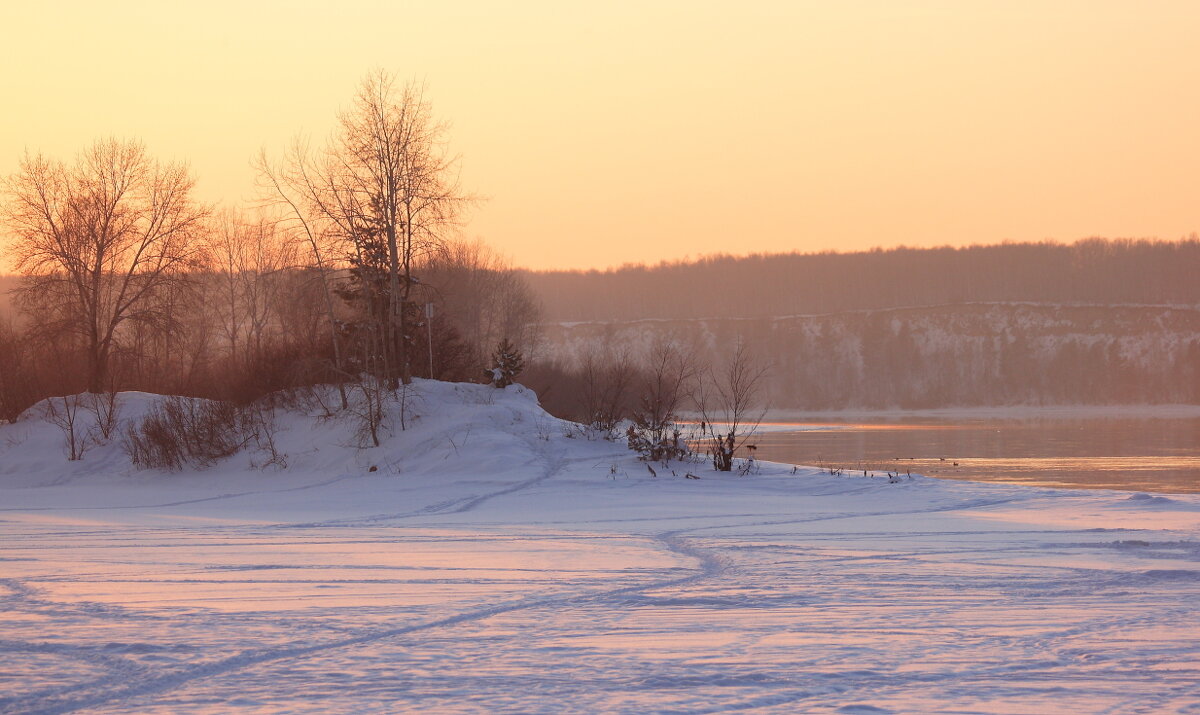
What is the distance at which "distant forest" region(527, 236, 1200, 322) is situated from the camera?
156 meters

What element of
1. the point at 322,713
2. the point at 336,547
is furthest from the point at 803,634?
the point at 336,547

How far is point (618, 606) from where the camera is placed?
31.4ft

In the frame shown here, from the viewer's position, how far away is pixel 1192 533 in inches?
534

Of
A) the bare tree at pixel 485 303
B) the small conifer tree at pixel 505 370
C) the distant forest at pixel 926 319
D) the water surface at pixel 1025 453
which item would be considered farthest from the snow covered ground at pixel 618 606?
the distant forest at pixel 926 319

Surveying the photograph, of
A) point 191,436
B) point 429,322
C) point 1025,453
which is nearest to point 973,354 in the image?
point 1025,453

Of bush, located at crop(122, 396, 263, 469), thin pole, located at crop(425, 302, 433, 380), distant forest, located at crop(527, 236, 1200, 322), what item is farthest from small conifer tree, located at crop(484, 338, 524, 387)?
distant forest, located at crop(527, 236, 1200, 322)

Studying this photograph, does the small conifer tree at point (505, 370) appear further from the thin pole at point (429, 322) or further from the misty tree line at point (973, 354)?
the misty tree line at point (973, 354)

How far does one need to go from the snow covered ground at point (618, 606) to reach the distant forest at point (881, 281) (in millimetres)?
145327

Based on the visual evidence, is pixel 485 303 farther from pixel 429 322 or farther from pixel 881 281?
pixel 881 281

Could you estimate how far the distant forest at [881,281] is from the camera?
156375 millimetres

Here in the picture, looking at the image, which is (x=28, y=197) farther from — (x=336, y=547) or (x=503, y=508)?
(x=336, y=547)

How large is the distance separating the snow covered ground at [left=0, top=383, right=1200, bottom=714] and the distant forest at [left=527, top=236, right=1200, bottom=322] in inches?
5722

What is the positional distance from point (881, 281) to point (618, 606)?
167 m

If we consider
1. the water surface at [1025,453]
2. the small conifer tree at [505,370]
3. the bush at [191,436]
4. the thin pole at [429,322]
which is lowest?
the water surface at [1025,453]
